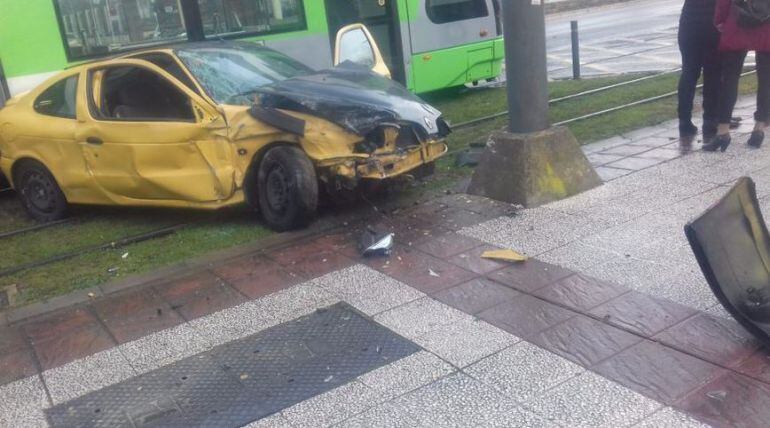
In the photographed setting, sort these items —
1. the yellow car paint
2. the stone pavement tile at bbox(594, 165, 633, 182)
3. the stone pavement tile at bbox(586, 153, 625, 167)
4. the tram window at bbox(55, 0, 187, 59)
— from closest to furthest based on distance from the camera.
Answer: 1. the yellow car paint
2. the stone pavement tile at bbox(594, 165, 633, 182)
3. the stone pavement tile at bbox(586, 153, 625, 167)
4. the tram window at bbox(55, 0, 187, 59)

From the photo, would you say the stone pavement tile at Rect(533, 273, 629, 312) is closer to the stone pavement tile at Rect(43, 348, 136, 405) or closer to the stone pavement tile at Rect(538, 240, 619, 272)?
the stone pavement tile at Rect(538, 240, 619, 272)

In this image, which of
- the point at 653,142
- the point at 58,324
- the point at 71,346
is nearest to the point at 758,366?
the point at 71,346

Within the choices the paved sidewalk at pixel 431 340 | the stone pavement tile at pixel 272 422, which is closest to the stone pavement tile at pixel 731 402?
the paved sidewalk at pixel 431 340

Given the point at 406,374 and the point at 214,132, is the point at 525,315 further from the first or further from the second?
the point at 214,132

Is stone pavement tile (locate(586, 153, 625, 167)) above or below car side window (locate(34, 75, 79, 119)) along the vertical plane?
below

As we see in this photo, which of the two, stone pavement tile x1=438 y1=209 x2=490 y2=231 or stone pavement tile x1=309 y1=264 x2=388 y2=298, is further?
stone pavement tile x1=438 y1=209 x2=490 y2=231

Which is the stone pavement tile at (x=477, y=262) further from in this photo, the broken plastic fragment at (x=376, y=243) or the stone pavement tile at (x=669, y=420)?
the stone pavement tile at (x=669, y=420)

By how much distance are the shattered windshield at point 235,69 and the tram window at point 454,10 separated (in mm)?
5099

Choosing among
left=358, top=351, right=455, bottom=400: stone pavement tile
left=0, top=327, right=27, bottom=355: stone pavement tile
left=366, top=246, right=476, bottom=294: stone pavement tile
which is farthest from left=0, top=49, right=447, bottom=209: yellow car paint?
left=358, top=351, right=455, bottom=400: stone pavement tile

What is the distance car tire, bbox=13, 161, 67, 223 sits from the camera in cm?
784

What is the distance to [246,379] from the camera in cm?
416

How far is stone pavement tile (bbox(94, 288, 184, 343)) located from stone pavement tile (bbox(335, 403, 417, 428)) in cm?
186

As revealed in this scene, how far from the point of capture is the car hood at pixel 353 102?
20.8 feet

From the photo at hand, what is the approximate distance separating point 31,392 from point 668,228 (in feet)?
14.3
